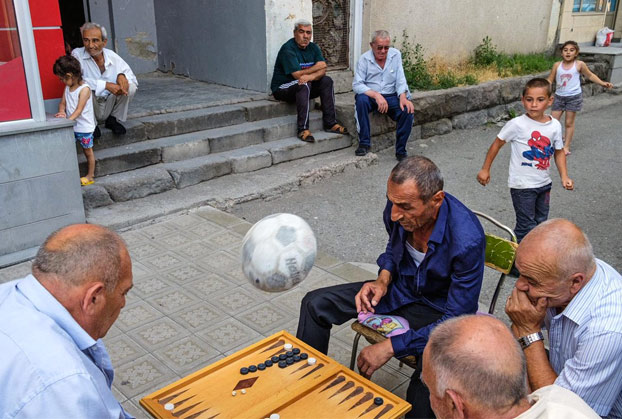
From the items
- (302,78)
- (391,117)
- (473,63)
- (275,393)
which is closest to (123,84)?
(302,78)

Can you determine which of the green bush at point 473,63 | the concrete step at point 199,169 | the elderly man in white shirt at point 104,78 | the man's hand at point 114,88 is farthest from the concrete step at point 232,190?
the green bush at point 473,63

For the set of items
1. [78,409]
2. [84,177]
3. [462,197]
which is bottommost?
[462,197]

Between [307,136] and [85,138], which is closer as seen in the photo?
[85,138]

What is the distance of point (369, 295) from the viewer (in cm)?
310

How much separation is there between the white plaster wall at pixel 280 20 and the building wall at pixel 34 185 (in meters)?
3.49

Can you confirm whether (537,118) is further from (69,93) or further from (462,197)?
(69,93)

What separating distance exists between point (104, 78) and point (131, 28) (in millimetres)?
3485

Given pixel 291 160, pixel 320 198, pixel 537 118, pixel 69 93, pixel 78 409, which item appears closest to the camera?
pixel 78 409

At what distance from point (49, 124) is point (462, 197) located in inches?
169

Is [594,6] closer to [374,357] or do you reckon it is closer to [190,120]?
[190,120]

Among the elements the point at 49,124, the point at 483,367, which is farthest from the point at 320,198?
the point at 483,367

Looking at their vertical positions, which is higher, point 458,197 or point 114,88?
point 114,88

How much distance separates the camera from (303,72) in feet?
24.5

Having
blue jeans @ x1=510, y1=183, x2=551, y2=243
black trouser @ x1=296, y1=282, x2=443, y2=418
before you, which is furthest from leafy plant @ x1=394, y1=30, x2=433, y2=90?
black trouser @ x1=296, y1=282, x2=443, y2=418
